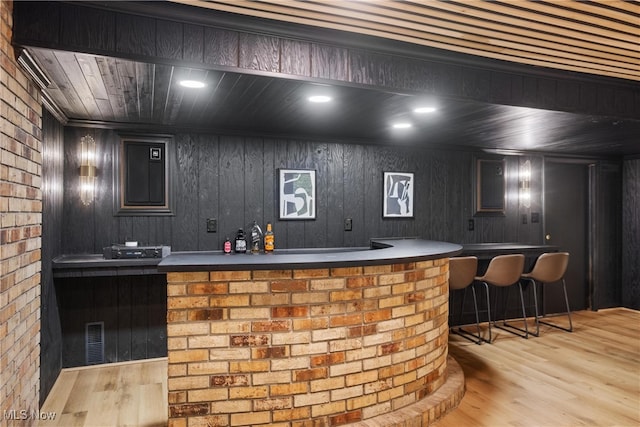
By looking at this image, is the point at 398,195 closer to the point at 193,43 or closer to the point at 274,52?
the point at 274,52

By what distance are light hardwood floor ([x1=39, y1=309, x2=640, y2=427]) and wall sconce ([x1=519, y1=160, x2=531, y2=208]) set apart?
179 centimetres

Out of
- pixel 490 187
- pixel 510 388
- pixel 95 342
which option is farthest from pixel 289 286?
pixel 490 187

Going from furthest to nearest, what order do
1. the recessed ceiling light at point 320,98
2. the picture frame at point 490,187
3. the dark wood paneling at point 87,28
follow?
the picture frame at point 490,187
the recessed ceiling light at point 320,98
the dark wood paneling at point 87,28

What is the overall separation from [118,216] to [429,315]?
9.25 feet

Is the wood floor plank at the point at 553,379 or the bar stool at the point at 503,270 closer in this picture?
the wood floor plank at the point at 553,379

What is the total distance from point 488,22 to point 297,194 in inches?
96.9

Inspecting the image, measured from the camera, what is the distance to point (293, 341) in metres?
2.35

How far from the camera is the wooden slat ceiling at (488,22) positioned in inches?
82.5

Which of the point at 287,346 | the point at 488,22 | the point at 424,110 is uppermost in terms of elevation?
the point at 488,22

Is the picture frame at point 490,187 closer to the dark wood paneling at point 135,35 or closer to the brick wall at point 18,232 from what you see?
the dark wood paneling at point 135,35

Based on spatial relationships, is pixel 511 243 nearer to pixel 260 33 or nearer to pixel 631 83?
pixel 631 83

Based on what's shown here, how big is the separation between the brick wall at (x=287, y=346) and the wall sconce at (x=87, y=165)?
1.99 m

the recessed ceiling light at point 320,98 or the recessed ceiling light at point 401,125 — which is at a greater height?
the recessed ceiling light at point 401,125

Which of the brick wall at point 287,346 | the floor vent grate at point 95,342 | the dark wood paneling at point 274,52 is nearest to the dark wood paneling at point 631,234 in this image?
the dark wood paneling at point 274,52
